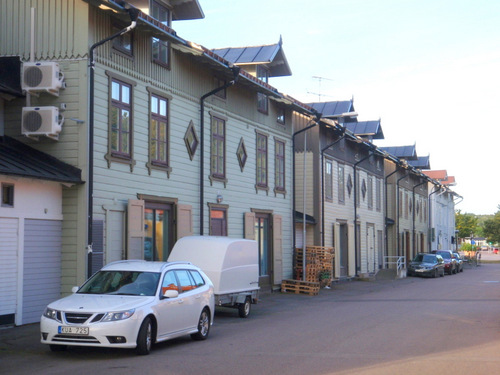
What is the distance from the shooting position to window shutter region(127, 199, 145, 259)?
1883 centimetres

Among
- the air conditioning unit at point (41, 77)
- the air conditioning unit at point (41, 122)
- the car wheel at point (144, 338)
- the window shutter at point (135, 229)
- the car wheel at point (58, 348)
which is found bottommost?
the car wheel at point (58, 348)

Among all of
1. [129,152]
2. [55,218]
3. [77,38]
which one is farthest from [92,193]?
[77,38]

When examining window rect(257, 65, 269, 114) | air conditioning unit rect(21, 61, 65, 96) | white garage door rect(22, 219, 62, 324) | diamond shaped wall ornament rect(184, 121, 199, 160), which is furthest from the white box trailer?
window rect(257, 65, 269, 114)

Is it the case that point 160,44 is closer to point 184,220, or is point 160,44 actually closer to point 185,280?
point 184,220

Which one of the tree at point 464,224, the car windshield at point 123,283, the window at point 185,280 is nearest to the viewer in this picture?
the car windshield at point 123,283

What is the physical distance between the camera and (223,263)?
17797 millimetres

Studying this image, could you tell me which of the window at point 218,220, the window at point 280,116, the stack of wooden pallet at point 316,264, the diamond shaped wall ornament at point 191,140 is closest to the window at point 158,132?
the diamond shaped wall ornament at point 191,140

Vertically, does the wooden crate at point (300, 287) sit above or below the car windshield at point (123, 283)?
below

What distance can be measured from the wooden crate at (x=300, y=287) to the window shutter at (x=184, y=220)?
7.45 metres

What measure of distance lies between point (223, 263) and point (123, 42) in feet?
20.2

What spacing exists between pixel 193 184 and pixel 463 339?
10.4 meters

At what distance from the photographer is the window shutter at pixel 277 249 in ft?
93.3

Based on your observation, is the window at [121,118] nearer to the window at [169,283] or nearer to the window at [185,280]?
the window at [185,280]

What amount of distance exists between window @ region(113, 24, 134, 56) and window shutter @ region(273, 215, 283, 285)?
36.4 feet
